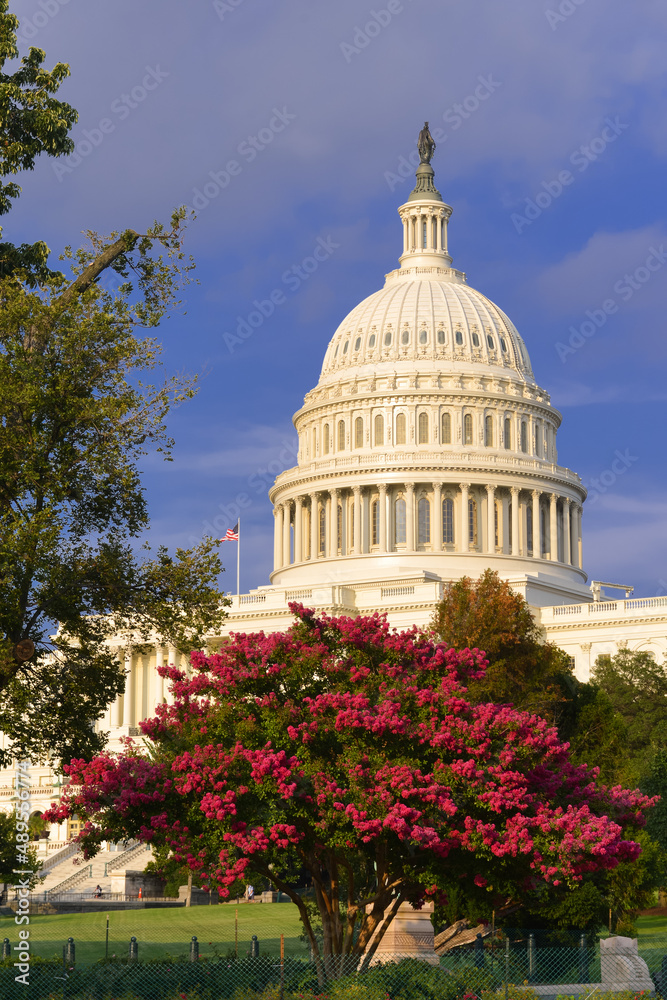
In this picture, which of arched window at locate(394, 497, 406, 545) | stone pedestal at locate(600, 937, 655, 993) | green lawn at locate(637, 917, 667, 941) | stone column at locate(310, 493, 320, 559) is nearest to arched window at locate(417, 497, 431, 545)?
arched window at locate(394, 497, 406, 545)

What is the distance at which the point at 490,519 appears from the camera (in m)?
121

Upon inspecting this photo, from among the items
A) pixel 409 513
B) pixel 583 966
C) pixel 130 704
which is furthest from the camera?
pixel 409 513

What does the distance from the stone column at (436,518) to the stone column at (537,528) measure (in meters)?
7.89

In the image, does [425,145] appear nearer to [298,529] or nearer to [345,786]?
[298,529]

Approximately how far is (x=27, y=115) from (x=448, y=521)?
308 feet

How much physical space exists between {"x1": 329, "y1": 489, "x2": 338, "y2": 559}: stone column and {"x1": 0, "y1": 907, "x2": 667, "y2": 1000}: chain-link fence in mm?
89359

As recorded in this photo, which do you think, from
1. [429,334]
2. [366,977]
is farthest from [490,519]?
[366,977]

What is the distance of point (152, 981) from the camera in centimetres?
2775

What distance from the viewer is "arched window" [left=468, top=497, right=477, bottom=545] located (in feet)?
395

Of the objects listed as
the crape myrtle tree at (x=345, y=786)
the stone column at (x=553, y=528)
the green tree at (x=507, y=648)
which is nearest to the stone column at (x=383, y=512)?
the stone column at (x=553, y=528)

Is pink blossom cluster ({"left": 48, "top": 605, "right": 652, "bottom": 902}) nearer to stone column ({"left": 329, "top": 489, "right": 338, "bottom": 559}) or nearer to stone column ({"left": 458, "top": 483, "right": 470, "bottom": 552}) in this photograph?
stone column ({"left": 458, "top": 483, "right": 470, "bottom": 552})

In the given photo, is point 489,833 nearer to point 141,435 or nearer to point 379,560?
point 141,435

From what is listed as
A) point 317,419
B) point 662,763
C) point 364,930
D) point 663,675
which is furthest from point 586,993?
point 317,419

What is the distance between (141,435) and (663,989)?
14890 millimetres
